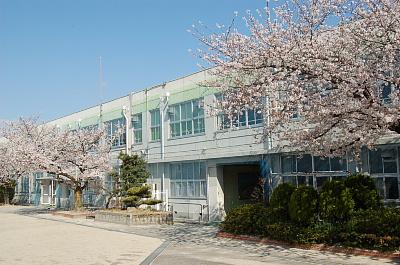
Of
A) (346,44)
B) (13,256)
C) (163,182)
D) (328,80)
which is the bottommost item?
(13,256)

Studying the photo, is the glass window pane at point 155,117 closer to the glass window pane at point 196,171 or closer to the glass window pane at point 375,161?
the glass window pane at point 196,171

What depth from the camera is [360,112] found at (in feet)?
36.1

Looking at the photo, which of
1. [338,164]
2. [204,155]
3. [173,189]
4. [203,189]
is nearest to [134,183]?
[173,189]

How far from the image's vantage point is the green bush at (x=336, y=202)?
13422 mm

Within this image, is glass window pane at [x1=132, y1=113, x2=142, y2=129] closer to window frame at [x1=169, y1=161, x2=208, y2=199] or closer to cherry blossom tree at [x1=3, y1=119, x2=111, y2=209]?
cherry blossom tree at [x1=3, y1=119, x2=111, y2=209]

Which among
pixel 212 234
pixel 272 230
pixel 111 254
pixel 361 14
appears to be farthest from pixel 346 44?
pixel 212 234

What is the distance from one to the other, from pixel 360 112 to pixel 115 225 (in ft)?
49.2

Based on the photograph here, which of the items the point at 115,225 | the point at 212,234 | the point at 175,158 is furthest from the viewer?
the point at 175,158

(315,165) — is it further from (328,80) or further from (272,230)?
(328,80)

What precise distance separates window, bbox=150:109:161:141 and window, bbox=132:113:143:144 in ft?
4.71

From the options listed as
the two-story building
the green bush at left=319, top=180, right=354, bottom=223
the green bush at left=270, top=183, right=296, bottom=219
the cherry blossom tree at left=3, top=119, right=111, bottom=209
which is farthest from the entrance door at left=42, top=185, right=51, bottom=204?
the green bush at left=319, top=180, right=354, bottom=223

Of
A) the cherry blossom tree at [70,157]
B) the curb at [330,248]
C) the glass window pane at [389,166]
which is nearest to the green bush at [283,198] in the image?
the curb at [330,248]

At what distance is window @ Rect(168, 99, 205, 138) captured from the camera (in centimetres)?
2552

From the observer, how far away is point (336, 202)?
13.6m
